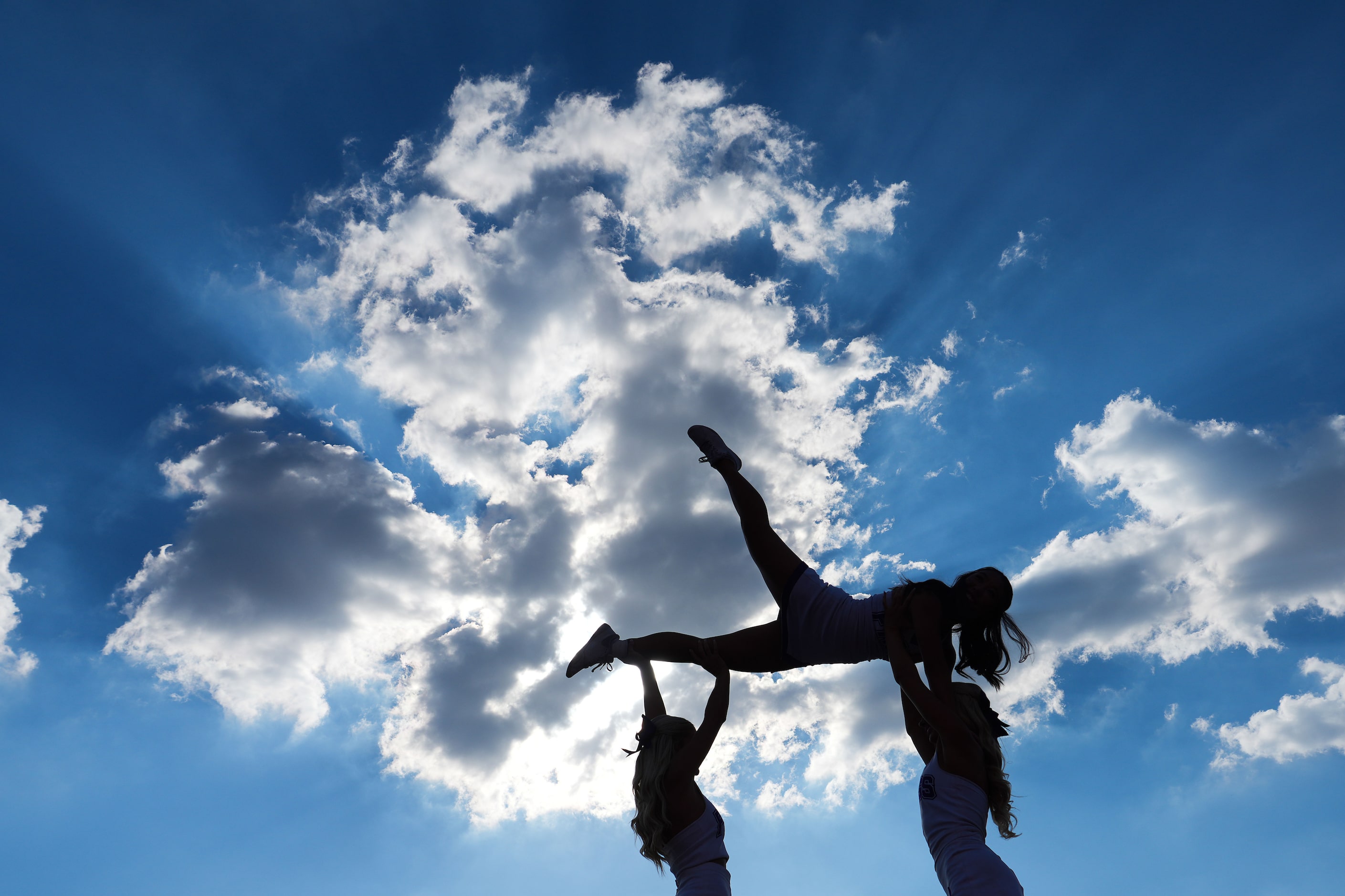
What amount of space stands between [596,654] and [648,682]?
1.89 ft

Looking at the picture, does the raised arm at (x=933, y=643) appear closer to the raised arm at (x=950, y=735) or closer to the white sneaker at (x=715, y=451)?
the raised arm at (x=950, y=735)

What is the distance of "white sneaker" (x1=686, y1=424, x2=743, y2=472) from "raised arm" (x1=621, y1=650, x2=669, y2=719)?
1713 millimetres

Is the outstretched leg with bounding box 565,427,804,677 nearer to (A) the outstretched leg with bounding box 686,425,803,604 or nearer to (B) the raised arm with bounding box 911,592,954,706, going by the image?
(A) the outstretched leg with bounding box 686,425,803,604

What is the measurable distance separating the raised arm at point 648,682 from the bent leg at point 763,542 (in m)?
0.73

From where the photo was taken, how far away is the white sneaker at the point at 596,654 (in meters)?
6.34

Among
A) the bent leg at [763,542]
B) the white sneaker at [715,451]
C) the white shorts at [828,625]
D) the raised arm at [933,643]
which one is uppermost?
the white sneaker at [715,451]

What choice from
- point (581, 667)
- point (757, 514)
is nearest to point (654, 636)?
point (581, 667)

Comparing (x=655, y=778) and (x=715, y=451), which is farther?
(x=715, y=451)

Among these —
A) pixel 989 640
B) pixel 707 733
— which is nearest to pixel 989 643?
pixel 989 640

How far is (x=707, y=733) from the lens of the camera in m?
4.98

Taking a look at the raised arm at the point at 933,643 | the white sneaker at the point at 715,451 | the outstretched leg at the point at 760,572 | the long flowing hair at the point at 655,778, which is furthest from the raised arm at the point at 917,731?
the white sneaker at the point at 715,451

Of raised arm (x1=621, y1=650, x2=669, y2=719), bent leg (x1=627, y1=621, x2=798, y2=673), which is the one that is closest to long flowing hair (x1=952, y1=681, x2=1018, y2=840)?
bent leg (x1=627, y1=621, x2=798, y2=673)

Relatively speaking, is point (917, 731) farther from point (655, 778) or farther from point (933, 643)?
point (655, 778)

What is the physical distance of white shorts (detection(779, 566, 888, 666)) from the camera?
538cm
